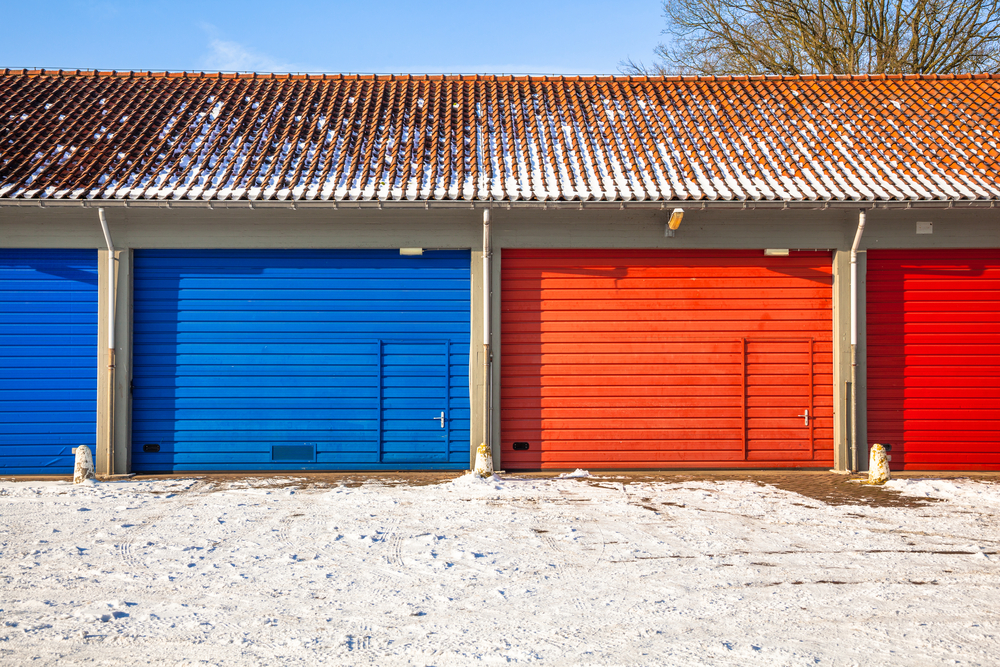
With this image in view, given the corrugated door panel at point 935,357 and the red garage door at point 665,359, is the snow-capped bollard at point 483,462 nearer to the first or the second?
Result: the red garage door at point 665,359

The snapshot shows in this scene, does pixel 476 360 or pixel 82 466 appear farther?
pixel 476 360

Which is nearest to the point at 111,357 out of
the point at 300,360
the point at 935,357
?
the point at 300,360

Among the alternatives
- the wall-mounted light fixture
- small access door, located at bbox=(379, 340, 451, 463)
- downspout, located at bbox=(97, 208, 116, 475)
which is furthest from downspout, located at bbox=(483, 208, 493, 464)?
downspout, located at bbox=(97, 208, 116, 475)

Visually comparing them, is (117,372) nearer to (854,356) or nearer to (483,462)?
(483,462)

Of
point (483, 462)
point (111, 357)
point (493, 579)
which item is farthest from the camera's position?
point (111, 357)

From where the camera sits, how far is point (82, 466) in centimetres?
812

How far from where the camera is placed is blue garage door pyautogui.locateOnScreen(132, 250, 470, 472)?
28.6 ft

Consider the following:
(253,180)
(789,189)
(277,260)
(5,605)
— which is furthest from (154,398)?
(789,189)

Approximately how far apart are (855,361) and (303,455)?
7002 millimetres

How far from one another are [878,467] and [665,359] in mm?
2731

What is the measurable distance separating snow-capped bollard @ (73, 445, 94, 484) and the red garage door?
4908 millimetres

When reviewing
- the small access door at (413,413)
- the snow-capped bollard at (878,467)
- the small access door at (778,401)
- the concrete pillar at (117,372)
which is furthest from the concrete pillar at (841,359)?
the concrete pillar at (117,372)

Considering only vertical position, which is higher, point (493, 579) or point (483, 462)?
point (483, 462)

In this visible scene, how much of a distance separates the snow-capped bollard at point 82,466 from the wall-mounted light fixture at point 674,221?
24.5 feet
